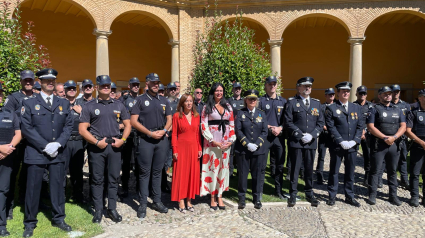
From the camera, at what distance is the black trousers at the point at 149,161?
16.3 ft

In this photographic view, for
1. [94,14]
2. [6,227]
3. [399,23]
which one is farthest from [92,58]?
[399,23]

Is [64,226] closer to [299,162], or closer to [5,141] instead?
[5,141]

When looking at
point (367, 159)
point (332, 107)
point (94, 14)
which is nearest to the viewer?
point (332, 107)

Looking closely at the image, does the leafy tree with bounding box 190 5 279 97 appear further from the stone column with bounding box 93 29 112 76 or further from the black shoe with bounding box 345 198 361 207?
the stone column with bounding box 93 29 112 76

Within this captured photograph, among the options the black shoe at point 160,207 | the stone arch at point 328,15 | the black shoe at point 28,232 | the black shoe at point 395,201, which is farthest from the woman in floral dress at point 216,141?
the stone arch at point 328,15

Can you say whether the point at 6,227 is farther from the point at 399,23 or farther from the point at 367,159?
the point at 399,23

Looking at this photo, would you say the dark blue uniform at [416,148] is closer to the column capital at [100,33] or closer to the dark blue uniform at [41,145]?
the dark blue uniform at [41,145]

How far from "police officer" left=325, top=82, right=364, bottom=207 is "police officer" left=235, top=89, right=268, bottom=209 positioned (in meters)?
1.28

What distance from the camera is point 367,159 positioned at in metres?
6.91

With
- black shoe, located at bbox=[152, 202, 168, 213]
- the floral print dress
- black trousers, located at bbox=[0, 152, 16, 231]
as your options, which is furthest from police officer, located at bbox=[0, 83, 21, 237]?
the floral print dress

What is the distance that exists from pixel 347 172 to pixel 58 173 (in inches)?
185

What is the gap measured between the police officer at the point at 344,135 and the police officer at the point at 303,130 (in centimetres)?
26

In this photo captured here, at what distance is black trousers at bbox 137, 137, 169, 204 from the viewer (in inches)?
195

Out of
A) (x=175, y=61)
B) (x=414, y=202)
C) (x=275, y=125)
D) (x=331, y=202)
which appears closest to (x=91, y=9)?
(x=175, y=61)
